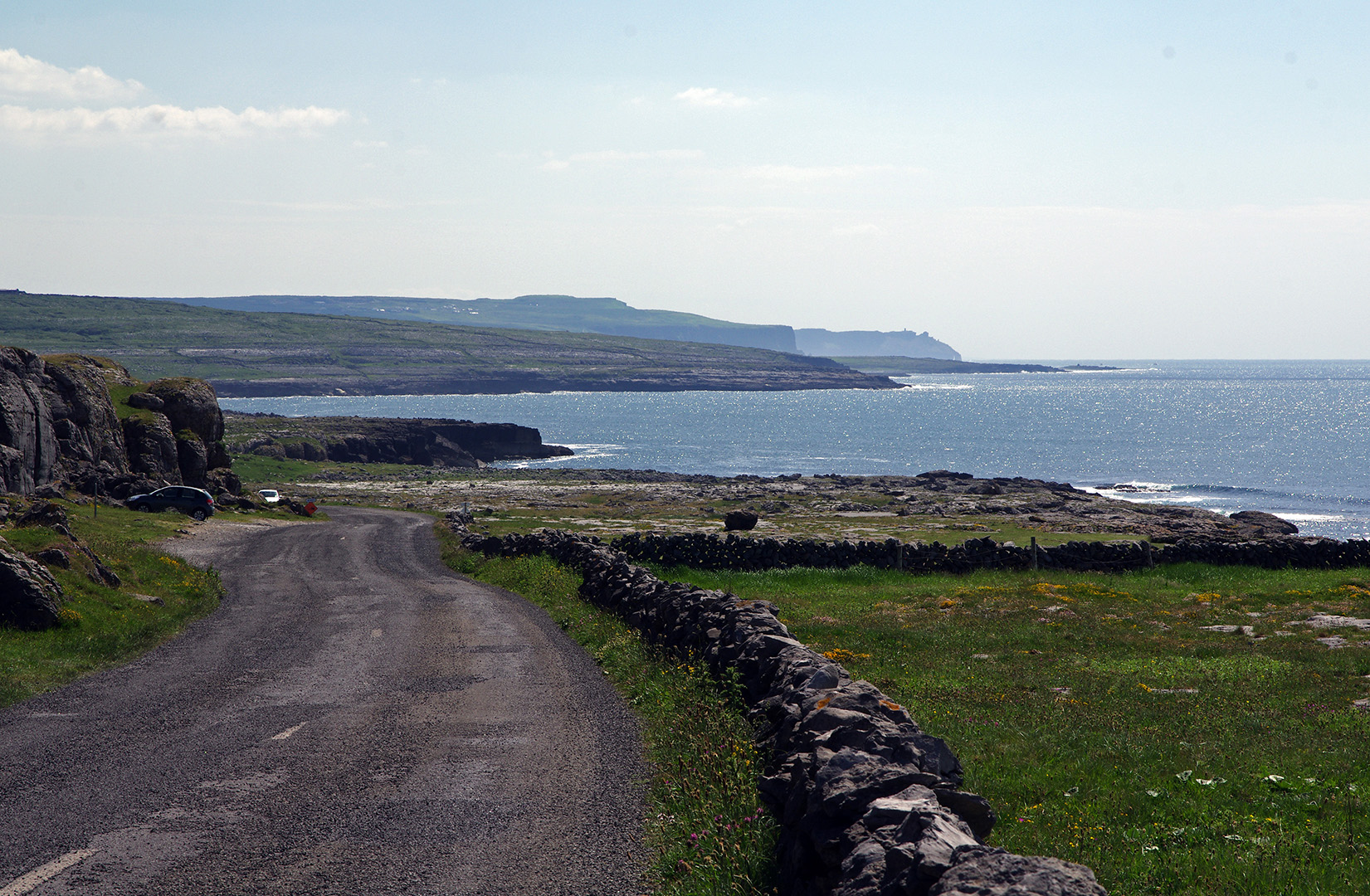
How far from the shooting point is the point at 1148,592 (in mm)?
29016

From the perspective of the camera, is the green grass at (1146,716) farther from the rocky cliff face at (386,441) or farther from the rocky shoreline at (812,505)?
the rocky cliff face at (386,441)

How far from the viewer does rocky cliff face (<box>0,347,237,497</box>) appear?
47906 mm

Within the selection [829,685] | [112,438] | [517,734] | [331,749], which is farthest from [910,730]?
[112,438]

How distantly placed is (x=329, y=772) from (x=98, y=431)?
177 feet

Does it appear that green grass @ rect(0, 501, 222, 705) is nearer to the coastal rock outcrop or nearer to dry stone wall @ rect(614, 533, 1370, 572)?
the coastal rock outcrop

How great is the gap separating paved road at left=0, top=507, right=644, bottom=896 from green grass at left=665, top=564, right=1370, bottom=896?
4532 mm

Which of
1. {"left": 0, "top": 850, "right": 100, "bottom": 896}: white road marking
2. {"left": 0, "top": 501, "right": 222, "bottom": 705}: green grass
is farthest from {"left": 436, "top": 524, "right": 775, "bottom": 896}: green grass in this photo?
{"left": 0, "top": 501, "right": 222, "bottom": 705}: green grass

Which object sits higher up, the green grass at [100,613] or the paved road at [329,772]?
the paved road at [329,772]

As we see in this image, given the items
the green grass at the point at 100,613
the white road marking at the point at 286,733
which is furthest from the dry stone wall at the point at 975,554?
the white road marking at the point at 286,733

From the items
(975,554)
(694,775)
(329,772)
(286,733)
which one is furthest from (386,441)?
(694,775)

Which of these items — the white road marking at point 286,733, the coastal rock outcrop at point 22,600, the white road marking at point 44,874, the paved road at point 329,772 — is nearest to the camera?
the white road marking at point 44,874

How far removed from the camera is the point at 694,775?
1148cm

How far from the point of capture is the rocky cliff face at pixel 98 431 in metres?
47.9

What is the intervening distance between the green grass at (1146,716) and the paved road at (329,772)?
4.53m
